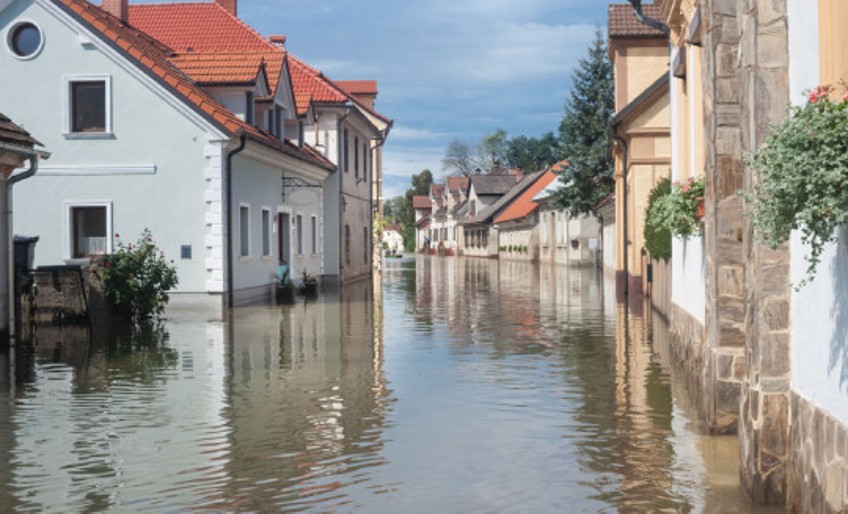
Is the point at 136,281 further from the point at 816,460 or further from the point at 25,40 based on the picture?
the point at 816,460

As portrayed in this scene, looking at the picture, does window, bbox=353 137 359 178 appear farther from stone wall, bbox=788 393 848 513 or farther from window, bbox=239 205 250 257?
stone wall, bbox=788 393 848 513

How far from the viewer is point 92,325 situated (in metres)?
18.6

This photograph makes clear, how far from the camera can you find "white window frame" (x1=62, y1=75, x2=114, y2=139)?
72.2 ft

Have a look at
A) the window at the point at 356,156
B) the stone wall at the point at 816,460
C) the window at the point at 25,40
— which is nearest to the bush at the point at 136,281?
the window at the point at 25,40

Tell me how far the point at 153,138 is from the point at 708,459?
17275mm

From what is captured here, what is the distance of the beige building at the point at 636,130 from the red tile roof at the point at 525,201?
133ft

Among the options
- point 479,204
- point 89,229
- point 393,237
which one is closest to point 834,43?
point 89,229

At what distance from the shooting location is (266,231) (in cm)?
2692

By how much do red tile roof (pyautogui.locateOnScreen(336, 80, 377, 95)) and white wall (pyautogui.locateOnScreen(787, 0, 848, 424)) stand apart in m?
45.4

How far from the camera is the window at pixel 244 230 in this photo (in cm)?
2442

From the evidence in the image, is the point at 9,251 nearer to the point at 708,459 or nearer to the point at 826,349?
the point at 708,459

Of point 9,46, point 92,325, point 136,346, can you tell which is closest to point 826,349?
point 136,346

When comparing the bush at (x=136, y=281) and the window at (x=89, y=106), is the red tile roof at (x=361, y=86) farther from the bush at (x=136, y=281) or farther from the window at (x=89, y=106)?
the bush at (x=136, y=281)

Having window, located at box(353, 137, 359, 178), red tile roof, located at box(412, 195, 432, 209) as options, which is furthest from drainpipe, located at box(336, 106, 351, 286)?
red tile roof, located at box(412, 195, 432, 209)
